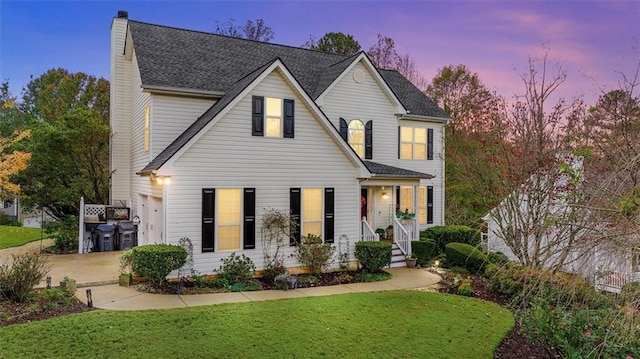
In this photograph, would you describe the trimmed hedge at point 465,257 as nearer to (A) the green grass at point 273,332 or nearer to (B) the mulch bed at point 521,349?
(A) the green grass at point 273,332

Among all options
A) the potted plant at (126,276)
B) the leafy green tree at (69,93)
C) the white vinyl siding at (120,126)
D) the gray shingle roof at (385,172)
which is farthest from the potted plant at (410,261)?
the leafy green tree at (69,93)

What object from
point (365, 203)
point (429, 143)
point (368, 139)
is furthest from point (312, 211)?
point (429, 143)

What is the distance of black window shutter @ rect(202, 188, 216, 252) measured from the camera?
11.7 m

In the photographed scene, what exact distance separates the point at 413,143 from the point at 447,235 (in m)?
4.39

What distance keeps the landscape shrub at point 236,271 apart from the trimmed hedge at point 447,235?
869 cm

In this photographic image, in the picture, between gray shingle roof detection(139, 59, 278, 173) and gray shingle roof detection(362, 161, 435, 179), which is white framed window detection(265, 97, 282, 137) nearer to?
gray shingle roof detection(139, 59, 278, 173)

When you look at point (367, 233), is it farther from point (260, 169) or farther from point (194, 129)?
point (194, 129)

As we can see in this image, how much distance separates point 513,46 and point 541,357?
9773 millimetres

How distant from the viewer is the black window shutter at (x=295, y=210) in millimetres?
12945

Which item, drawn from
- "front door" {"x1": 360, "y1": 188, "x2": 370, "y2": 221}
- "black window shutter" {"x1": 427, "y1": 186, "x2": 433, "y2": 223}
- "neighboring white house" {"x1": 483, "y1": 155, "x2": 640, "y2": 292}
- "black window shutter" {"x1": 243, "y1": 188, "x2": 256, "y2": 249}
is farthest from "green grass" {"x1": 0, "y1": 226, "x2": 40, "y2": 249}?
"neighboring white house" {"x1": 483, "y1": 155, "x2": 640, "y2": 292}

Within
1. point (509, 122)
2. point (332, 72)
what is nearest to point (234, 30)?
point (332, 72)

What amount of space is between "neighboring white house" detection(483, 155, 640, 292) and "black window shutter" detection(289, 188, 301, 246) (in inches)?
232

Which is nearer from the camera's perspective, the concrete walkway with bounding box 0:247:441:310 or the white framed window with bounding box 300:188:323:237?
the concrete walkway with bounding box 0:247:441:310

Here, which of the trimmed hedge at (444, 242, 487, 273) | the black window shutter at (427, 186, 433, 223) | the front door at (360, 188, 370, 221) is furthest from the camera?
the black window shutter at (427, 186, 433, 223)
